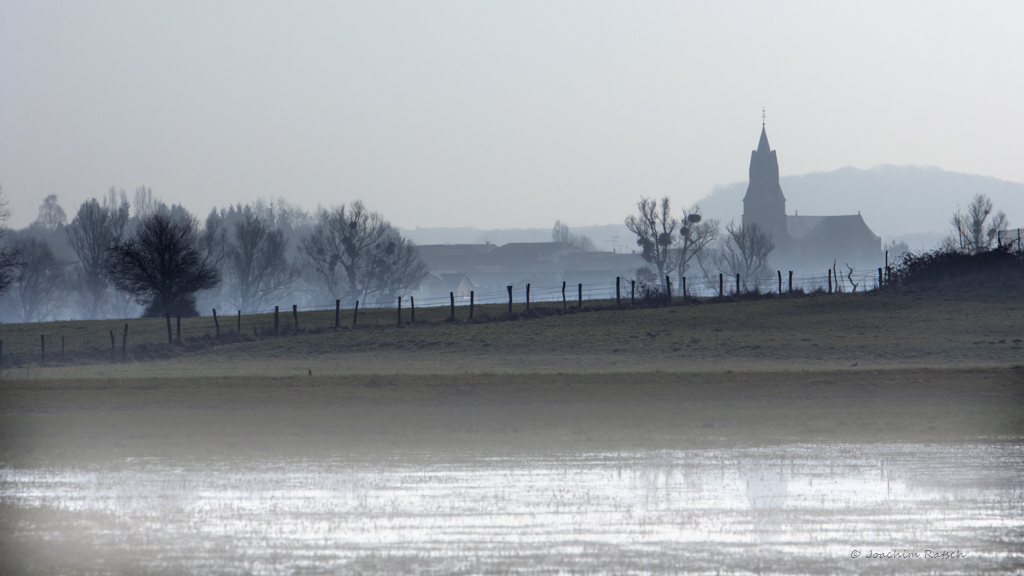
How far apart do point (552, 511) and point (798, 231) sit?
596ft

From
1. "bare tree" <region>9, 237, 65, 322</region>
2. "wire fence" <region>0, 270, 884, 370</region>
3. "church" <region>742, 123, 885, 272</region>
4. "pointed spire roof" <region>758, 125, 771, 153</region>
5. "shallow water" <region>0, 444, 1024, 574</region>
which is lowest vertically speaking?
"shallow water" <region>0, 444, 1024, 574</region>

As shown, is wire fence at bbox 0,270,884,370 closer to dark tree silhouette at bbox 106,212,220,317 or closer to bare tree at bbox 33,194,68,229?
dark tree silhouette at bbox 106,212,220,317

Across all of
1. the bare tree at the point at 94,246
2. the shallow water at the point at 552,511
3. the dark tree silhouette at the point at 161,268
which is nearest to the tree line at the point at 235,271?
the bare tree at the point at 94,246

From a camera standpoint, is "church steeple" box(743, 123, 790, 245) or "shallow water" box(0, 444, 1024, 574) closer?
"shallow water" box(0, 444, 1024, 574)

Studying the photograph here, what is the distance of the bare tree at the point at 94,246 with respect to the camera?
101500mm

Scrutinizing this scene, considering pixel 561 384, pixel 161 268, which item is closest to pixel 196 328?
pixel 161 268

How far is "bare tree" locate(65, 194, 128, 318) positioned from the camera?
333 feet

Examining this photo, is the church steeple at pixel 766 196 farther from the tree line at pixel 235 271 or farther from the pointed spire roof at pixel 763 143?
the tree line at pixel 235 271

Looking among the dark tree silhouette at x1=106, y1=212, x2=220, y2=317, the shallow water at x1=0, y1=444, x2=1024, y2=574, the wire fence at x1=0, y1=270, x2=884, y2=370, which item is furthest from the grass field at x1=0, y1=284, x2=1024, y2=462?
the dark tree silhouette at x1=106, y1=212, x2=220, y2=317

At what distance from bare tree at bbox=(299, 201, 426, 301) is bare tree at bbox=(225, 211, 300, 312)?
12.6 ft

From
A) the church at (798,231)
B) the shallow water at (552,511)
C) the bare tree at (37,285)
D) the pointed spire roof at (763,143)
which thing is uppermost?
the pointed spire roof at (763,143)

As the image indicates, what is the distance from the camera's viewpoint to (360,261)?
115m

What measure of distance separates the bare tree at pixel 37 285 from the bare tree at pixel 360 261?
2781 cm

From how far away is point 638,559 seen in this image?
7.92 metres
